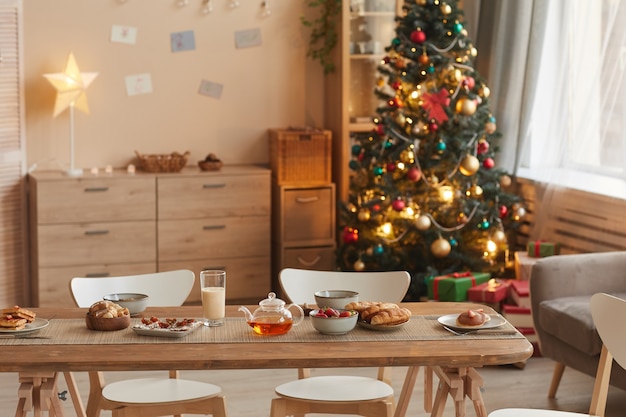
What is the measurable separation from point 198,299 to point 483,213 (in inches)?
68.6

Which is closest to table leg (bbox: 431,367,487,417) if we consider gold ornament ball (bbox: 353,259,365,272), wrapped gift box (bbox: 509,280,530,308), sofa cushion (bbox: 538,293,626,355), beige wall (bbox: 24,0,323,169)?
sofa cushion (bbox: 538,293,626,355)

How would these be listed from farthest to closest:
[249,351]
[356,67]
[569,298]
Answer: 1. [356,67]
2. [569,298]
3. [249,351]

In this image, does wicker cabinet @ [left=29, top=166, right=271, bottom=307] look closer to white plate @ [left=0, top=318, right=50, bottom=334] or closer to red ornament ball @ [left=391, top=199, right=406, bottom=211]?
red ornament ball @ [left=391, top=199, right=406, bottom=211]

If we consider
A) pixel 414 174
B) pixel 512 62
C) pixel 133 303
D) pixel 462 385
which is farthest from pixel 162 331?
pixel 512 62

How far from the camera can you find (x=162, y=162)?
213 inches

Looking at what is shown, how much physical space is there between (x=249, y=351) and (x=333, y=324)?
0.26m

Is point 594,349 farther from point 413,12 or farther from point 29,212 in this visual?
point 29,212

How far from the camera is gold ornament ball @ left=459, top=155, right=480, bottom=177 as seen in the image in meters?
4.91

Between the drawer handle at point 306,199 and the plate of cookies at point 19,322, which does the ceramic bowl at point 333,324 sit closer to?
the plate of cookies at point 19,322

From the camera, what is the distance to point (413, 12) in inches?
197

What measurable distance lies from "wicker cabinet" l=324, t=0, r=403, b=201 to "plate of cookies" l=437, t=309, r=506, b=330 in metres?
3.10

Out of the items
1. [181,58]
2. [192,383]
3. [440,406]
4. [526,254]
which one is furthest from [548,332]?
[181,58]

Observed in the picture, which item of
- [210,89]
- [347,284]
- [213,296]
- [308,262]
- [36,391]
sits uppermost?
[210,89]

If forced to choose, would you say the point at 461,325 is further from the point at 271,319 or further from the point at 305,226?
the point at 305,226
